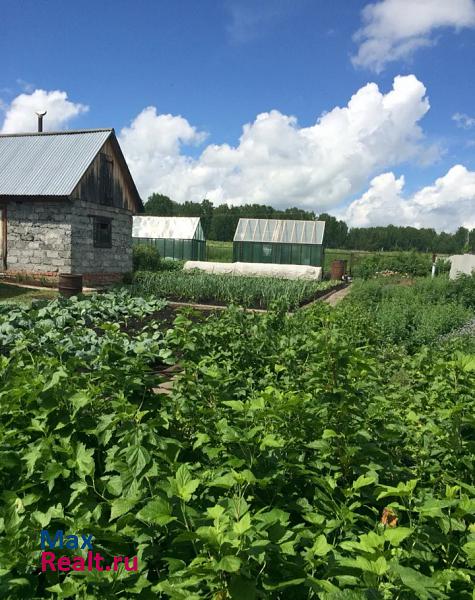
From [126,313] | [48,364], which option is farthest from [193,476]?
[126,313]

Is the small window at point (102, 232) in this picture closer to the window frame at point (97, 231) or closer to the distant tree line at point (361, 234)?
the window frame at point (97, 231)

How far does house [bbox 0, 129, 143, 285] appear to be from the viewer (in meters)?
13.9

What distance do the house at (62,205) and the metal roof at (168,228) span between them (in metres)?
12.4

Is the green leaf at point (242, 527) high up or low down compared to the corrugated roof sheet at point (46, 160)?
Result: down

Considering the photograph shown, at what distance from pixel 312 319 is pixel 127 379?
388cm

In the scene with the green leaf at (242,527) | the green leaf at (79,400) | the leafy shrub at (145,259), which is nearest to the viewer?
the green leaf at (242,527)

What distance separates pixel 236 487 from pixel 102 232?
15233mm

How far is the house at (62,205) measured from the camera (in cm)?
1391

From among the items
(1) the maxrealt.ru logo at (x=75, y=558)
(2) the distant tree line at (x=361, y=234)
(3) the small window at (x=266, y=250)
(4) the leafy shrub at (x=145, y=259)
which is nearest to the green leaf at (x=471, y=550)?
(1) the maxrealt.ru logo at (x=75, y=558)

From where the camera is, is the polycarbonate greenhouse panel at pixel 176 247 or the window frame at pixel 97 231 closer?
the window frame at pixel 97 231

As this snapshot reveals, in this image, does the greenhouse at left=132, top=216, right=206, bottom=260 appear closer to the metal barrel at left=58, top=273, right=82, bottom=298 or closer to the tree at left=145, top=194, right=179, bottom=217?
the metal barrel at left=58, top=273, right=82, bottom=298

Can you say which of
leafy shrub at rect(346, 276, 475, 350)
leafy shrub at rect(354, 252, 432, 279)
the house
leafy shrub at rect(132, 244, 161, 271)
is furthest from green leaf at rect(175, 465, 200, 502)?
leafy shrub at rect(354, 252, 432, 279)

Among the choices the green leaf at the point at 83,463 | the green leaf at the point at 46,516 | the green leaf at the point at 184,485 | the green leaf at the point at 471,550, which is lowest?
the green leaf at the point at 46,516

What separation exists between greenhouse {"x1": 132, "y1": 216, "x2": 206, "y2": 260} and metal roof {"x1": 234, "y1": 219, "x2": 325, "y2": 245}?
307 cm
